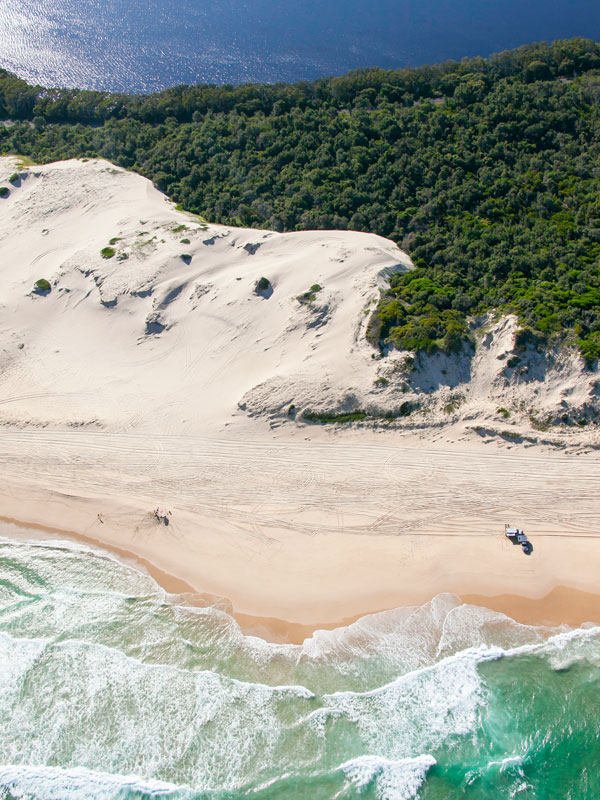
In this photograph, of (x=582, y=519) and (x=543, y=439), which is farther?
(x=543, y=439)

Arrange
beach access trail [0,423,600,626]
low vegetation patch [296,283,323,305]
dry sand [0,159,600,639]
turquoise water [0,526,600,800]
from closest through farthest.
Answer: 1. turquoise water [0,526,600,800]
2. beach access trail [0,423,600,626]
3. dry sand [0,159,600,639]
4. low vegetation patch [296,283,323,305]

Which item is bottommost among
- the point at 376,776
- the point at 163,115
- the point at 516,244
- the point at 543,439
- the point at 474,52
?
the point at 376,776

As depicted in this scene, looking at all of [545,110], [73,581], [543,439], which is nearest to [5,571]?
[73,581]

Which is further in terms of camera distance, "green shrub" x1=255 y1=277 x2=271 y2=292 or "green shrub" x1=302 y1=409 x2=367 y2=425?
"green shrub" x1=255 y1=277 x2=271 y2=292

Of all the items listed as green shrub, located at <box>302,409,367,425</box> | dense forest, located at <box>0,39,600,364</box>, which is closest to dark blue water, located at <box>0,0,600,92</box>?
dense forest, located at <box>0,39,600,364</box>

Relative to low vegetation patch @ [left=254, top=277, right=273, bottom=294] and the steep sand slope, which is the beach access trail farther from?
low vegetation patch @ [left=254, top=277, right=273, bottom=294]

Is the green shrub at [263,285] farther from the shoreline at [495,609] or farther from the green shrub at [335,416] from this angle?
the shoreline at [495,609]

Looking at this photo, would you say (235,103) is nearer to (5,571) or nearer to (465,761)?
(5,571)

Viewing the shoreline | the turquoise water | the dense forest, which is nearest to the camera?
the turquoise water

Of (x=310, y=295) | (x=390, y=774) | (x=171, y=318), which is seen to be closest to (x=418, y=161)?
(x=310, y=295)
